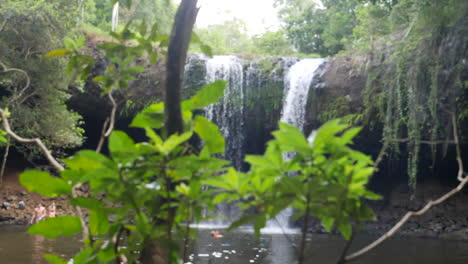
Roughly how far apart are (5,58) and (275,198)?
1220 cm

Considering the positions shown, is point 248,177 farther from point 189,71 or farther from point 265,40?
point 265,40

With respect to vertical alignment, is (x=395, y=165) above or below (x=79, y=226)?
below

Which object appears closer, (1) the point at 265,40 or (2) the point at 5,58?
(2) the point at 5,58

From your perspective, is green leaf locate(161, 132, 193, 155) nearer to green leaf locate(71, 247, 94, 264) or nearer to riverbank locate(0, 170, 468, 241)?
green leaf locate(71, 247, 94, 264)

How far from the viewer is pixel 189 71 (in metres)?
14.5

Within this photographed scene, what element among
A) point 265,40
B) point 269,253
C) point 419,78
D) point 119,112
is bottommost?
point 269,253

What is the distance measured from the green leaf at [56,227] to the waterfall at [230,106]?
A: 44.4 feet

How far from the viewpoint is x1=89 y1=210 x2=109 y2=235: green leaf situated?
0.84m

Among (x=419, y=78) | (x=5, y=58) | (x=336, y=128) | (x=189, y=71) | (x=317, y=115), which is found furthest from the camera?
(x=189, y=71)

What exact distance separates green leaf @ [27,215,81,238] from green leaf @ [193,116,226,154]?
0.26 metres

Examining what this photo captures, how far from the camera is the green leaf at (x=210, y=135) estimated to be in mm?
834

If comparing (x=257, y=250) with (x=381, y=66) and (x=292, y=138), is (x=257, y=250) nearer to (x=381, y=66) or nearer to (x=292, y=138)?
(x=381, y=66)

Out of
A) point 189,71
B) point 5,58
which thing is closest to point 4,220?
point 5,58

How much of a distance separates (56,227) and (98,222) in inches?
2.8
